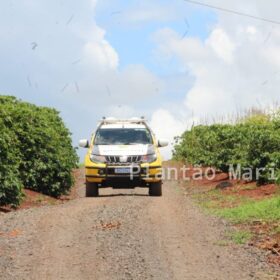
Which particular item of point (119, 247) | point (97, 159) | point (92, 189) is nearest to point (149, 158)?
point (97, 159)

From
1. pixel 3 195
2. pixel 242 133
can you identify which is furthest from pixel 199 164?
pixel 3 195

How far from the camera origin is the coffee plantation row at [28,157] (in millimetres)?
17531

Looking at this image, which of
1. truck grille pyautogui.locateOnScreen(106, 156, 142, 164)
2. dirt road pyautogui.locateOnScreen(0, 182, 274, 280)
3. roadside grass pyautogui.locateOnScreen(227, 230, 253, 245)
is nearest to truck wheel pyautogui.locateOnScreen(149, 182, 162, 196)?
truck grille pyautogui.locateOnScreen(106, 156, 142, 164)

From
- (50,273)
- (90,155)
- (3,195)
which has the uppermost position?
(90,155)

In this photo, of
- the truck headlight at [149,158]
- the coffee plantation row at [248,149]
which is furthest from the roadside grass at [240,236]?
the truck headlight at [149,158]

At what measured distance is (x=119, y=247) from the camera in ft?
34.9

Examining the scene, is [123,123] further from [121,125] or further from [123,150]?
[123,150]

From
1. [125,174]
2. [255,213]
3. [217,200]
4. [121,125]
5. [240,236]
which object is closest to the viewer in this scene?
[240,236]

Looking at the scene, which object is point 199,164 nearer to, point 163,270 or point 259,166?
point 259,166

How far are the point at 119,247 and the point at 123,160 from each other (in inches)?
349

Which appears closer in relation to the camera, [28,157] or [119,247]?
[119,247]

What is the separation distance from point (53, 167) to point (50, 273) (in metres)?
13.4

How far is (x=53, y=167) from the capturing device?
2223 centimetres

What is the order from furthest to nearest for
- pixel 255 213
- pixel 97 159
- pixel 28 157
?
pixel 28 157 → pixel 97 159 → pixel 255 213
